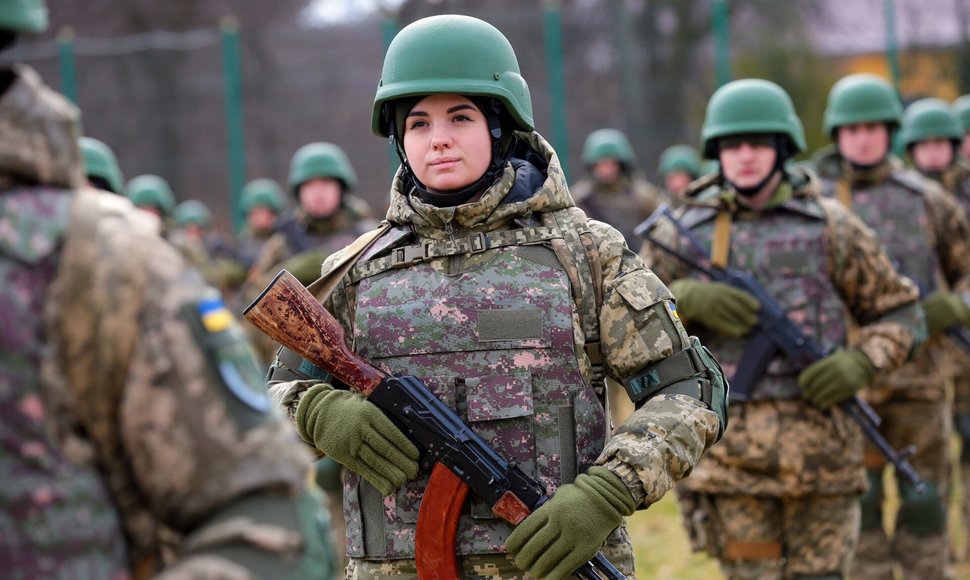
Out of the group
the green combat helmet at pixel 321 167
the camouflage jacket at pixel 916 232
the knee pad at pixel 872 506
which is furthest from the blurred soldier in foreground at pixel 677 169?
the knee pad at pixel 872 506

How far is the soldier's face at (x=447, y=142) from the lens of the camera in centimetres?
368

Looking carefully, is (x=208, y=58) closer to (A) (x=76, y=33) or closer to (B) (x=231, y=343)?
(A) (x=76, y=33)

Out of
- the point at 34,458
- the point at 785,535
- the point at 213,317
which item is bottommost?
the point at 785,535

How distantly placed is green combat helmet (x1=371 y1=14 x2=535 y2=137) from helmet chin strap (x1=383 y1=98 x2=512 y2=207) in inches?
1.7

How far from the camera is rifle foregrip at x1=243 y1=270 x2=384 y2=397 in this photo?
3.64 meters

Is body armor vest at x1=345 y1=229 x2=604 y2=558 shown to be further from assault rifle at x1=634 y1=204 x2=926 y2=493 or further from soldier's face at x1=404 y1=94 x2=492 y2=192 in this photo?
assault rifle at x1=634 y1=204 x2=926 y2=493

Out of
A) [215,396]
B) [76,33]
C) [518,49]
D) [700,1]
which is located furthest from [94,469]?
[76,33]

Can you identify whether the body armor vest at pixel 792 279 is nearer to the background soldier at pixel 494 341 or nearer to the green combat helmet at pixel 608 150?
the background soldier at pixel 494 341

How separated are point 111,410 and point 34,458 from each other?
0.12 meters

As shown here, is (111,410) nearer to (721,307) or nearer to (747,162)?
(721,307)

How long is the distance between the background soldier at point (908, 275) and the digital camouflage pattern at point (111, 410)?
5598 millimetres

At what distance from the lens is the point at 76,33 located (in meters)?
24.1

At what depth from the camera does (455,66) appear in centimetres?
372

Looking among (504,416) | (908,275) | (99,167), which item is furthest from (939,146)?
(504,416)
